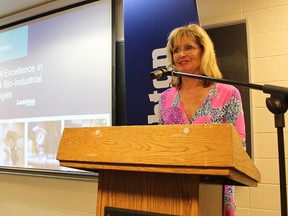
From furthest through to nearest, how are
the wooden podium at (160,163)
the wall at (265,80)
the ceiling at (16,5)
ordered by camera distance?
the ceiling at (16,5) → the wall at (265,80) → the wooden podium at (160,163)

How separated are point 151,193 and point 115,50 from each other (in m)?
2.01

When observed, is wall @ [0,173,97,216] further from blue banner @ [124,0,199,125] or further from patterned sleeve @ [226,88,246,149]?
patterned sleeve @ [226,88,246,149]

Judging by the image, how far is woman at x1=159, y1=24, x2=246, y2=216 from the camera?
1.17m

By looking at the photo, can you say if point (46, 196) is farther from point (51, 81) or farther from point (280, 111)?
point (280, 111)

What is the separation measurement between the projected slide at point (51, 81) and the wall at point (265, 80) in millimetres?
1212

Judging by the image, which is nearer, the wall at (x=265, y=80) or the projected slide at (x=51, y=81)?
the wall at (x=265, y=80)

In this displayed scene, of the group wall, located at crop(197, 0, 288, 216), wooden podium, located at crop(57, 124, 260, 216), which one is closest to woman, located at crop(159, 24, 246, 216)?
wooden podium, located at crop(57, 124, 260, 216)

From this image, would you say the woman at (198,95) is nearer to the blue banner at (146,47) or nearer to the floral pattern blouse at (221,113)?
the floral pattern blouse at (221,113)

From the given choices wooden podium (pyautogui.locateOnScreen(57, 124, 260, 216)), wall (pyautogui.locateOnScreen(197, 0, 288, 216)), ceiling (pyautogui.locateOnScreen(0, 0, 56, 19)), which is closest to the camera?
wooden podium (pyautogui.locateOnScreen(57, 124, 260, 216))

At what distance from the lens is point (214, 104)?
1184mm

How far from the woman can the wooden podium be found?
13.2 inches

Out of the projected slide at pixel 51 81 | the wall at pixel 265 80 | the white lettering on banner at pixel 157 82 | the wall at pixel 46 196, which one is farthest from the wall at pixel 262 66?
the wall at pixel 46 196

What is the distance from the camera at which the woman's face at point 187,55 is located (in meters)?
1.31

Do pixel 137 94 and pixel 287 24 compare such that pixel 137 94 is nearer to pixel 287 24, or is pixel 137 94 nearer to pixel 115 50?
pixel 115 50
